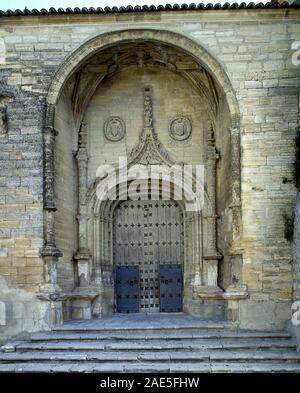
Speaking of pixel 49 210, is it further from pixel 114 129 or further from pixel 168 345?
pixel 168 345

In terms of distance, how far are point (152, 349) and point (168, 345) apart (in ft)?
0.84

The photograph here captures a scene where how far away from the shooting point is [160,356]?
7293mm

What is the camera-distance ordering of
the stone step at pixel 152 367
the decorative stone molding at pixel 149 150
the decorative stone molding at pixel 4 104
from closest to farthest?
1. the stone step at pixel 152 367
2. the decorative stone molding at pixel 4 104
3. the decorative stone molding at pixel 149 150

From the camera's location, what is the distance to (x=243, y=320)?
27.3 feet

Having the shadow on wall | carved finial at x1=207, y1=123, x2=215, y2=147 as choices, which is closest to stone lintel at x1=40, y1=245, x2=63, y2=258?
the shadow on wall

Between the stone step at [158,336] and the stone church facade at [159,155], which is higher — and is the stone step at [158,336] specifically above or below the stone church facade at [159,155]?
below

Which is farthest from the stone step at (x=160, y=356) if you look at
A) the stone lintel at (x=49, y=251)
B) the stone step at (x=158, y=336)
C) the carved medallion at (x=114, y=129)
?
the carved medallion at (x=114, y=129)

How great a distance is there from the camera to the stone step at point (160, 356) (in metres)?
7.26

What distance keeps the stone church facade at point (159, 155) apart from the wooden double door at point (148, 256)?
0.40 meters

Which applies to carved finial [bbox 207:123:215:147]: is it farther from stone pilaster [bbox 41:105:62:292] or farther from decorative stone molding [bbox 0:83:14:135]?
decorative stone molding [bbox 0:83:14:135]

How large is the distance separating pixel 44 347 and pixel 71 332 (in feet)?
Result: 2.32

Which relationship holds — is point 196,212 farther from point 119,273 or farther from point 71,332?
point 71,332

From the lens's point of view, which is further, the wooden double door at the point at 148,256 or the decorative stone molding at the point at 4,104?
the wooden double door at the point at 148,256

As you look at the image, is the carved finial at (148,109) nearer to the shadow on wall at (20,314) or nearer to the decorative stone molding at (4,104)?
the decorative stone molding at (4,104)
